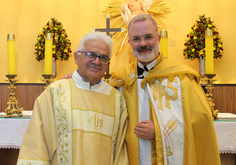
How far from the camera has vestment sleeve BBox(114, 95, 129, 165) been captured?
1.92 metres

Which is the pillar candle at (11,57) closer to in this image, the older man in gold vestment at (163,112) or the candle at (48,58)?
the candle at (48,58)

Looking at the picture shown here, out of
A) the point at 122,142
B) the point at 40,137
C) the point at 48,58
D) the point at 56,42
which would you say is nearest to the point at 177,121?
the point at 122,142

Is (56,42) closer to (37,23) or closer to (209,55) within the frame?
(37,23)

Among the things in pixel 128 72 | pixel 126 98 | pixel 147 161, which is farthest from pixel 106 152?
pixel 128 72

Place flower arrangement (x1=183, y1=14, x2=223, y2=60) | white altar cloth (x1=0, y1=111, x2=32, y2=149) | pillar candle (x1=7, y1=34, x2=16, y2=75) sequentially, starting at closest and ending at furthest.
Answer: white altar cloth (x1=0, y1=111, x2=32, y2=149)
pillar candle (x1=7, y1=34, x2=16, y2=75)
flower arrangement (x1=183, y1=14, x2=223, y2=60)

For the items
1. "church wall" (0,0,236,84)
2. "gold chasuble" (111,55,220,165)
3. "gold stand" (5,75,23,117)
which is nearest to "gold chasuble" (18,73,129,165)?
"gold chasuble" (111,55,220,165)

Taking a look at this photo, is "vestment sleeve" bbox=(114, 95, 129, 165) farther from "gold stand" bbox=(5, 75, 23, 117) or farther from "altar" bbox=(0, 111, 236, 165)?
"gold stand" bbox=(5, 75, 23, 117)

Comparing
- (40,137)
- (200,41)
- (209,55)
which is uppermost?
(200,41)

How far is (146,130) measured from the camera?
1.87 metres

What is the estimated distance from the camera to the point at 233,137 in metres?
2.40

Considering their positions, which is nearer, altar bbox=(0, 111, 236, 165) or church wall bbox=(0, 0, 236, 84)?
altar bbox=(0, 111, 236, 165)

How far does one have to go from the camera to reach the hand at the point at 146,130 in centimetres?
187

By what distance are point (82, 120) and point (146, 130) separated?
55 cm

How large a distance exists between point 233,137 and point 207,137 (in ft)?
2.27
